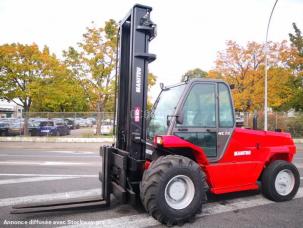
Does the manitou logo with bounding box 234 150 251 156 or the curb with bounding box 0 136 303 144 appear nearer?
the manitou logo with bounding box 234 150 251 156

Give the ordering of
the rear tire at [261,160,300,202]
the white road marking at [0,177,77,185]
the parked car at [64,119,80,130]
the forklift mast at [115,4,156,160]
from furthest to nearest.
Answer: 1. the parked car at [64,119,80,130]
2. the white road marking at [0,177,77,185]
3. the rear tire at [261,160,300,202]
4. the forklift mast at [115,4,156,160]

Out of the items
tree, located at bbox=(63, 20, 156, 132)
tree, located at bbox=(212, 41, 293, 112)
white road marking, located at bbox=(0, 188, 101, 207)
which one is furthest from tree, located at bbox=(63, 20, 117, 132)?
white road marking, located at bbox=(0, 188, 101, 207)

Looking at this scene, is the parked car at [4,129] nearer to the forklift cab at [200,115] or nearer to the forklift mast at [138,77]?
the forklift cab at [200,115]

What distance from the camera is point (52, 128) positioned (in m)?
23.4

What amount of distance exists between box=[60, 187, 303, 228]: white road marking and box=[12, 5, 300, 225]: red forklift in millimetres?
237

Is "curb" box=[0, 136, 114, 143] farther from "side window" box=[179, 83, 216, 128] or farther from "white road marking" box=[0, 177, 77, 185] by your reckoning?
"side window" box=[179, 83, 216, 128]

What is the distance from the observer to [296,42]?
3606 centimetres

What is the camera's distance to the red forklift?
464 cm

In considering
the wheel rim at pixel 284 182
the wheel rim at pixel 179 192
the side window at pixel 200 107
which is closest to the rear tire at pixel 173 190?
the wheel rim at pixel 179 192

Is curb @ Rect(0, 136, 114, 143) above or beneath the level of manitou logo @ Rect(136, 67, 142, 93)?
beneath

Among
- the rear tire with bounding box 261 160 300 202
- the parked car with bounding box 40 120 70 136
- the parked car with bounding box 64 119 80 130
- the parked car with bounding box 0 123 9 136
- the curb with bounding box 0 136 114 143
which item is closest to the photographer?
the rear tire with bounding box 261 160 300 202

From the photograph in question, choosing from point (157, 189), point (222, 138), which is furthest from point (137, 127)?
point (222, 138)

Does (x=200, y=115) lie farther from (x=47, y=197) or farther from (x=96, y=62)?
(x=96, y=62)

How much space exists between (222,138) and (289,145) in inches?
74.7
